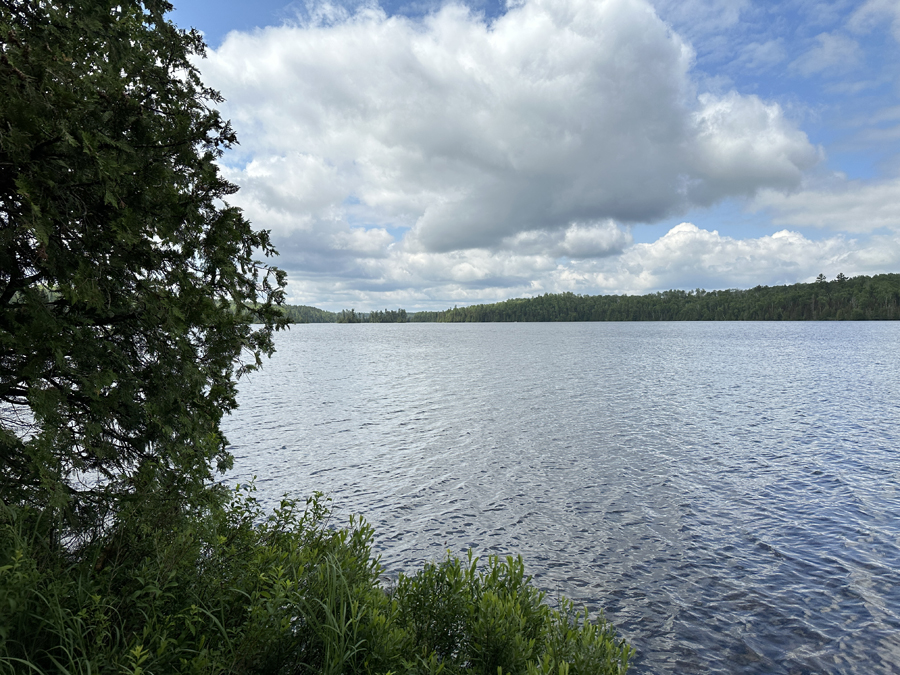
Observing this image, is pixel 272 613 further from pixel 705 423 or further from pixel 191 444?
pixel 705 423

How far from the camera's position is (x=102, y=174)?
14.8 feet

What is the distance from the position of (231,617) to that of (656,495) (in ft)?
48.7

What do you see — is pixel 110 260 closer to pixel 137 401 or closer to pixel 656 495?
pixel 137 401

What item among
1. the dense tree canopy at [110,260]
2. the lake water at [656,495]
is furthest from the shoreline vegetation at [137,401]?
the lake water at [656,495]

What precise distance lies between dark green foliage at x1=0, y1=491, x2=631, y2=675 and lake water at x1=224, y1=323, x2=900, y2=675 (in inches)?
161

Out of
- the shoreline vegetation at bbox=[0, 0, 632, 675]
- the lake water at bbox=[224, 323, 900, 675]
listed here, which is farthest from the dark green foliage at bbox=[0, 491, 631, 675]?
the lake water at bbox=[224, 323, 900, 675]

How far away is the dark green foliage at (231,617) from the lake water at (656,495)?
4.09 meters

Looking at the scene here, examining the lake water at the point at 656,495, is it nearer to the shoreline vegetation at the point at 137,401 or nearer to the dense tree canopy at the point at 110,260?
the shoreline vegetation at the point at 137,401

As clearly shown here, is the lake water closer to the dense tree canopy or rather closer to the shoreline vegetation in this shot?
the shoreline vegetation

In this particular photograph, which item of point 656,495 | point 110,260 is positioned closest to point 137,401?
point 110,260

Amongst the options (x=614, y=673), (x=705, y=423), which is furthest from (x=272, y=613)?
(x=705, y=423)

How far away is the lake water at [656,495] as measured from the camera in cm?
966

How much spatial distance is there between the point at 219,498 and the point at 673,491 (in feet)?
51.4

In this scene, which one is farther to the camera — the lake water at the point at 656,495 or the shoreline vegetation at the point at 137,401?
the lake water at the point at 656,495
